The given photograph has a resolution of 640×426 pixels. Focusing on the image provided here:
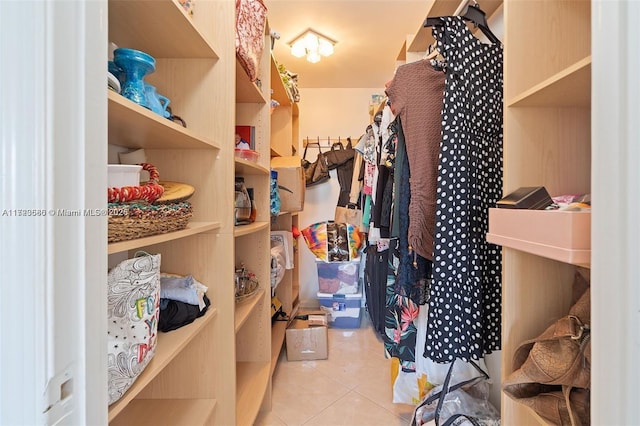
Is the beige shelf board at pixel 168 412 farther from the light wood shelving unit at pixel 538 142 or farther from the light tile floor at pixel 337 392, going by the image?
the light wood shelving unit at pixel 538 142

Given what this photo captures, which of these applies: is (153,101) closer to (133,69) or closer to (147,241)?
(133,69)

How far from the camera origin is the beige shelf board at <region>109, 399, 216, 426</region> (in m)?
0.91

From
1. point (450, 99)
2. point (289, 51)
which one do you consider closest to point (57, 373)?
point (450, 99)

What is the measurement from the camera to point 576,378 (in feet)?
1.93

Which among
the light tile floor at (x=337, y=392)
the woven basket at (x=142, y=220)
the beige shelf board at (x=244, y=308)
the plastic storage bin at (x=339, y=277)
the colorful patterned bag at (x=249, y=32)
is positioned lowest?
the light tile floor at (x=337, y=392)

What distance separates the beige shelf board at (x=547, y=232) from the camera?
0.51 m

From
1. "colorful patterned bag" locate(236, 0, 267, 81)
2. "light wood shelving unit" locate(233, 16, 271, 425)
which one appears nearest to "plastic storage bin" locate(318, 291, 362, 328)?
"light wood shelving unit" locate(233, 16, 271, 425)

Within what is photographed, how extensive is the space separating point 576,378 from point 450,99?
2.56 ft

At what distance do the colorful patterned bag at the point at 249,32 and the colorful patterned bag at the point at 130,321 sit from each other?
857mm

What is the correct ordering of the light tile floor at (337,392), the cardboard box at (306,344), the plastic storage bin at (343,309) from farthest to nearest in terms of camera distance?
1. the plastic storage bin at (343,309)
2. the cardboard box at (306,344)
3. the light tile floor at (337,392)

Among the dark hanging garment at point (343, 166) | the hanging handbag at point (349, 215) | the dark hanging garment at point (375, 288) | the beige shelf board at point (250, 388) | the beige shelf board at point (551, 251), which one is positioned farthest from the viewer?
the dark hanging garment at point (343, 166)

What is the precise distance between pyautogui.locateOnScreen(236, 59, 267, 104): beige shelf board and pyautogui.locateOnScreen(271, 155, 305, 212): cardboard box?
1.86 ft
